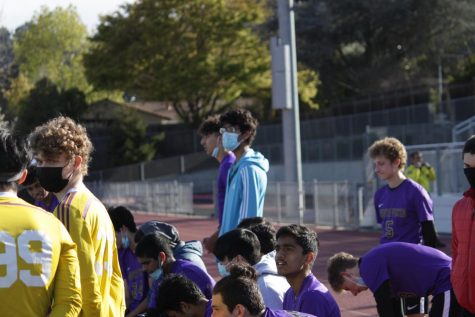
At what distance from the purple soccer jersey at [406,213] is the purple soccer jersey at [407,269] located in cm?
101

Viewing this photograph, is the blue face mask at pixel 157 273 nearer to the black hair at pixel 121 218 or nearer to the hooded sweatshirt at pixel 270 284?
the hooded sweatshirt at pixel 270 284

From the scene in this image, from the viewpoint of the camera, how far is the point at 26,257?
3.83m

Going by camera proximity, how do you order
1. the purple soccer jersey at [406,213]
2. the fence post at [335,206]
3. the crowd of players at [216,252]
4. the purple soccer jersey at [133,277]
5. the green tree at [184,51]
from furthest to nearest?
the green tree at [184,51] < the fence post at [335,206] < the purple soccer jersey at [133,277] < the purple soccer jersey at [406,213] < the crowd of players at [216,252]

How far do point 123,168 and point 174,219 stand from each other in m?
20.3

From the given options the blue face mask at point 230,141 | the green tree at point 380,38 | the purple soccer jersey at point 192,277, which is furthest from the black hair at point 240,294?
the green tree at point 380,38

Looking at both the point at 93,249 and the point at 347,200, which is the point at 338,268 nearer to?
the point at 93,249

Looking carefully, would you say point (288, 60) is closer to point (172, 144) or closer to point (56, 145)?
point (56, 145)

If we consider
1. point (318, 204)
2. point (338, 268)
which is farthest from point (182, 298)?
point (318, 204)

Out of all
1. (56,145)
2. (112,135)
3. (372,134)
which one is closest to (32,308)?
(56,145)

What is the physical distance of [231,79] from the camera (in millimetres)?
50000

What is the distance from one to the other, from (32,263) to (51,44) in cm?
9161

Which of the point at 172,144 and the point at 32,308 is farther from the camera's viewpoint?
the point at 172,144

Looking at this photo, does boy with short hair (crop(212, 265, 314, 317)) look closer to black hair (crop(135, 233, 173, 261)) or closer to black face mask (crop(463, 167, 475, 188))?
black face mask (crop(463, 167, 475, 188))

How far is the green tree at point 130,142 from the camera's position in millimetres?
52594
